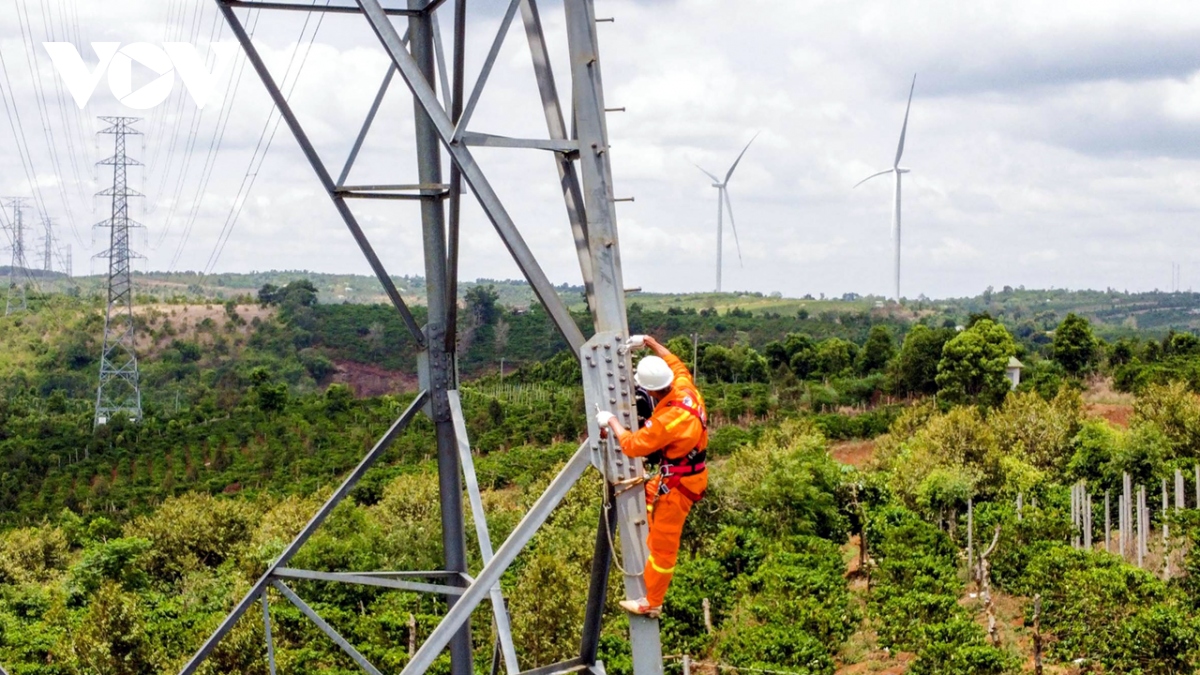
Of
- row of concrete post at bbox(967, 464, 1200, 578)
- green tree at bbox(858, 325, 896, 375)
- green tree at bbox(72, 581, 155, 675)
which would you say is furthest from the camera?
green tree at bbox(858, 325, 896, 375)

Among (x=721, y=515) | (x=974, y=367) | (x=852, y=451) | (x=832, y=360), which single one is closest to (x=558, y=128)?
(x=721, y=515)

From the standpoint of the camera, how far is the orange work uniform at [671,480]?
8125 mm

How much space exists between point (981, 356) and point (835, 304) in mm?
131660

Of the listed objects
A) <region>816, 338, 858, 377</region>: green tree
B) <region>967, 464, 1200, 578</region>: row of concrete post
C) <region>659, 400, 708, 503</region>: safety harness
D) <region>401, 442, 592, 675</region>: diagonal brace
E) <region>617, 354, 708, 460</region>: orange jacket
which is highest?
<region>617, 354, 708, 460</region>: orange jacket

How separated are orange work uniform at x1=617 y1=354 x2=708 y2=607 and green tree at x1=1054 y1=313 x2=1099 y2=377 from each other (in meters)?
69.1

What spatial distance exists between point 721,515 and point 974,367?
106 ft

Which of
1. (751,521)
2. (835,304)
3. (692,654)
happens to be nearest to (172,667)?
(692,654)

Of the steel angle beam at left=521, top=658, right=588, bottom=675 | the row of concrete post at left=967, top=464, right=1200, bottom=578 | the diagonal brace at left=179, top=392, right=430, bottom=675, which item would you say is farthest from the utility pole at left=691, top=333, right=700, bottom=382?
the steel angle beam at left=521, top=658, right=588, bottom=675

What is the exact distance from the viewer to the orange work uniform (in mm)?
8125

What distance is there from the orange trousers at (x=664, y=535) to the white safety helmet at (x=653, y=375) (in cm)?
60

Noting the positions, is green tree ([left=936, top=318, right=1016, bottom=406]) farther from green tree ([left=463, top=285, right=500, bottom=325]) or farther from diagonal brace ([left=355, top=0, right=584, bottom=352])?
diagonal brace ([left=355, top=0, right=584, bottom=352])

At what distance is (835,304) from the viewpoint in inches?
7697

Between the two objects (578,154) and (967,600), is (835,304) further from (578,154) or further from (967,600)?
(578,154)

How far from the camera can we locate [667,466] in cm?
834
